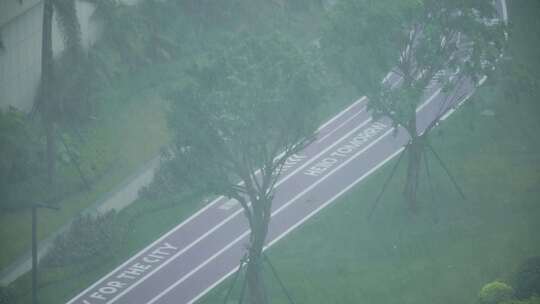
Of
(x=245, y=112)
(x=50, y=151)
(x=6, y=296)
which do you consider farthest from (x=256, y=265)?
(x=50, y=151)

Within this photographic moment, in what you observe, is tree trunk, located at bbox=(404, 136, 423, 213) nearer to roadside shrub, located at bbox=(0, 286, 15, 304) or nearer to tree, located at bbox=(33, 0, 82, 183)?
tree, located at bbox=(33, 0, 82, 183)

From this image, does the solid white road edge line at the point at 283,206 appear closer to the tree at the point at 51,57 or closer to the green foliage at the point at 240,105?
the green foliage at the point at 240,105

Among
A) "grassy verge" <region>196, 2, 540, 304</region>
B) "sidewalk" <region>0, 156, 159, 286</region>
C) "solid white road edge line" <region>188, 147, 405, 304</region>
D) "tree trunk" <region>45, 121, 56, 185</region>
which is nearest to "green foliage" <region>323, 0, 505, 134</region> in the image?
"grassy verge" <region>196, 2, 540, 304</region>

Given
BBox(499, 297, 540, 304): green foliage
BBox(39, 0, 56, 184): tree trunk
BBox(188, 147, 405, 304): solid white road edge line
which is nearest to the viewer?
BBox(499, 297, 540, 304): green foliage

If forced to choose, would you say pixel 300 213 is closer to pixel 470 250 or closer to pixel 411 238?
pixel 411 238

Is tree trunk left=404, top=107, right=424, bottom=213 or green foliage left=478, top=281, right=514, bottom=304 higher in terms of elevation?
tree trunk left=404, top=107, right=424, bottom=213

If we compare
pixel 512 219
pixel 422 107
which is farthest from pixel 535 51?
pixel 512 219

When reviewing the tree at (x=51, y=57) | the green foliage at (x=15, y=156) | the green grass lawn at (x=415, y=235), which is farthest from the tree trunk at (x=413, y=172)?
the green foliage at (x=15, y=156)
